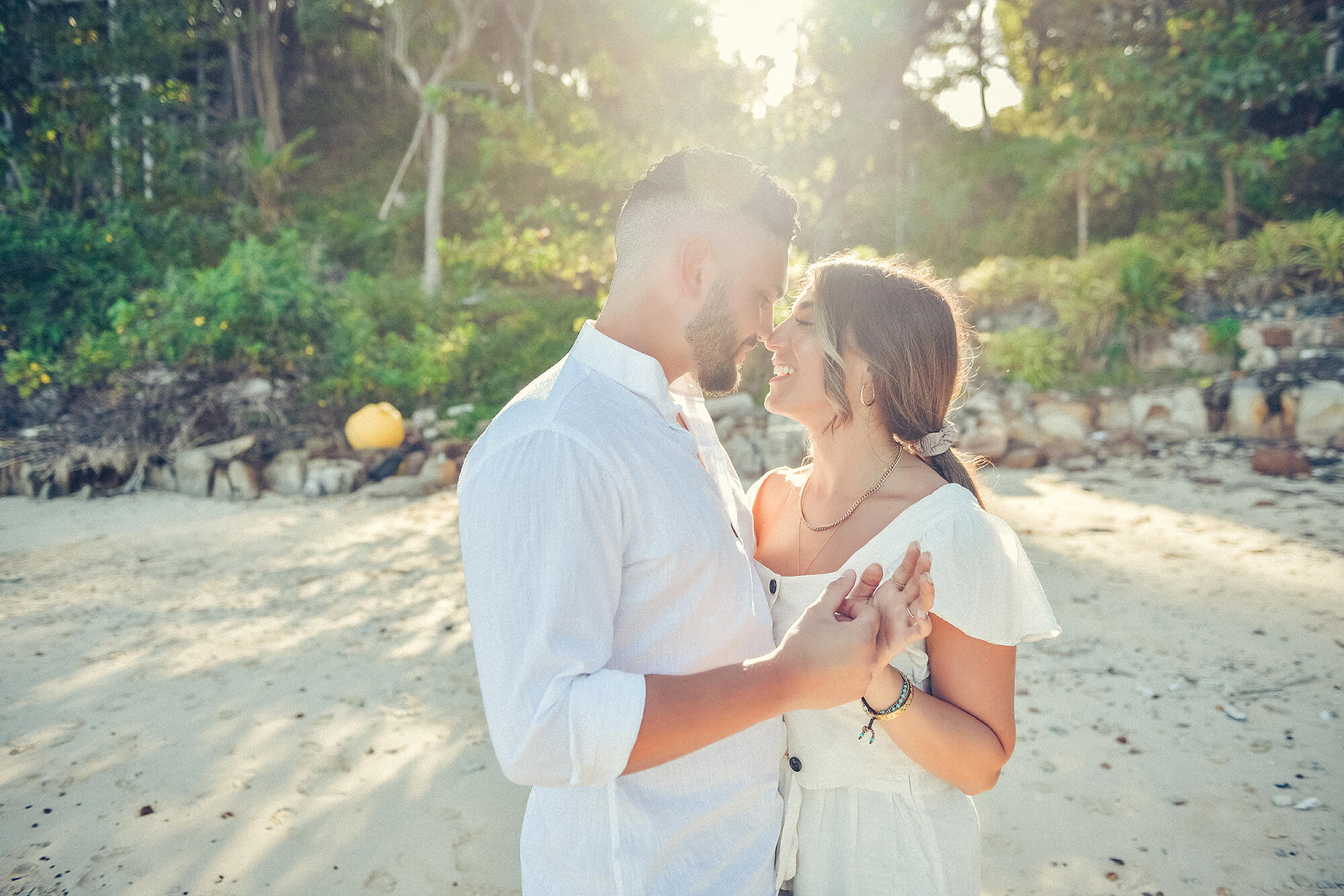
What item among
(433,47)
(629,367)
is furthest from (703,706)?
(433,47)

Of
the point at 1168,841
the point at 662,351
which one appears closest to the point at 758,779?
the point at 662,351

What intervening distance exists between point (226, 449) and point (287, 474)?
0.65 metres

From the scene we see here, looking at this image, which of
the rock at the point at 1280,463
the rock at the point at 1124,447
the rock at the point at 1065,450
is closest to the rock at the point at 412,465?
the rock at the point at 1065,450

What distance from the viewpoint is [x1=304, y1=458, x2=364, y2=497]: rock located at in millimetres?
7723

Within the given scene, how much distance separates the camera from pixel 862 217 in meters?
17.7

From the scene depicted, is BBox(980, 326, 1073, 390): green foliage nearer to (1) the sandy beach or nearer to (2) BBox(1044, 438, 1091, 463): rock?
(2) BBox(1044, 438, 1091, 463): rock

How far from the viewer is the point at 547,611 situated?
3.63 feet

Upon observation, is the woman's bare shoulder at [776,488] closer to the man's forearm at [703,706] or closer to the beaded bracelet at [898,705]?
the beaded bracelet at [898,705]

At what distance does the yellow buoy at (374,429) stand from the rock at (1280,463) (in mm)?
8490

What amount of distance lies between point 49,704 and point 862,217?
1689 centimetres

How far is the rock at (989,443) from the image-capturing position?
331 inches

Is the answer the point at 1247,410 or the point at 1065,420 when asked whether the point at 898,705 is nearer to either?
the point at 1065,420

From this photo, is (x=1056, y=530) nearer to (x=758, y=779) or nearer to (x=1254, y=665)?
(x=1254, y=665)

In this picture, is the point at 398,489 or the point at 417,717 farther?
the point at 398,489
